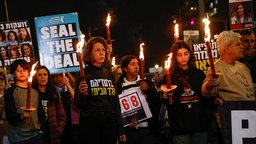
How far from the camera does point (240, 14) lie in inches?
451

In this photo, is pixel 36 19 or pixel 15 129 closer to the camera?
pixel 15 129

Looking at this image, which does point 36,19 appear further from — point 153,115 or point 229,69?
point 229,69

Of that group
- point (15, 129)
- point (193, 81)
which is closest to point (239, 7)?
point (193, 81)

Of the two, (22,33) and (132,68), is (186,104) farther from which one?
(22,33)

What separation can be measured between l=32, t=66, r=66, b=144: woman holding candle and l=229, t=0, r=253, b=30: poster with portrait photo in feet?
20.2

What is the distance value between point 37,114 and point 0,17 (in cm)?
3194

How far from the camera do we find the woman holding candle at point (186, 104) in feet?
19.3

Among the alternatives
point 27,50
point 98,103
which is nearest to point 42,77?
point 98,103

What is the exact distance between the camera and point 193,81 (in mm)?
6059

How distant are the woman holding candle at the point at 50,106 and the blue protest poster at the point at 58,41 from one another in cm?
146

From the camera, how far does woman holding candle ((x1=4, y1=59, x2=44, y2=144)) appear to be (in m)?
5.85

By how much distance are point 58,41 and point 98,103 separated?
3656mm

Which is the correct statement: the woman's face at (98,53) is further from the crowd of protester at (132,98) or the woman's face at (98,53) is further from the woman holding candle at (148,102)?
the woman holding candle at (148,102)

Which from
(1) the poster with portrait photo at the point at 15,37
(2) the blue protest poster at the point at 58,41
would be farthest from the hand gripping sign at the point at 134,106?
(1) the poster with portrait photo at the point at 15,37
